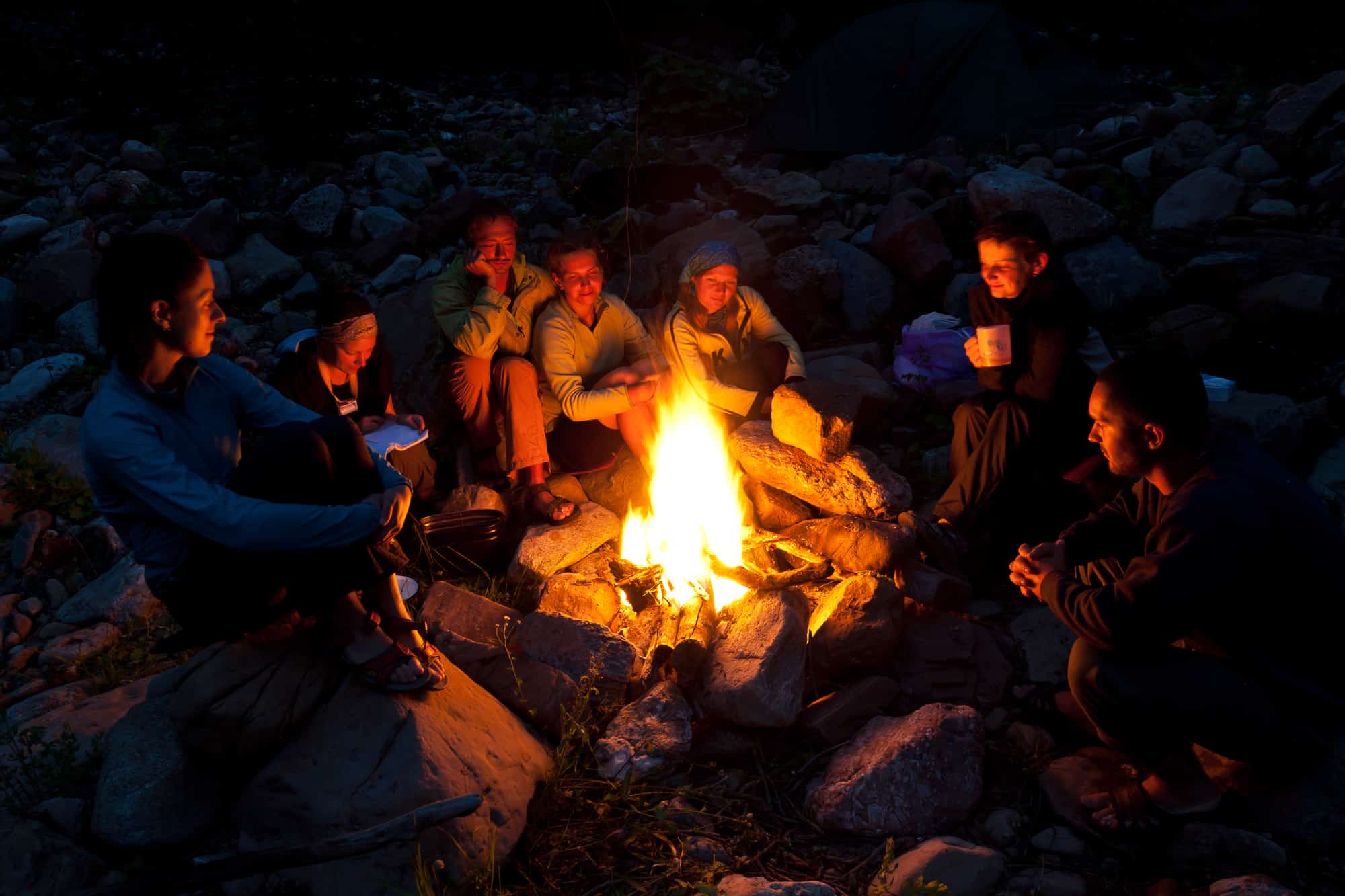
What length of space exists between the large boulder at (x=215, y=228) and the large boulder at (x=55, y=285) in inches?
35.0

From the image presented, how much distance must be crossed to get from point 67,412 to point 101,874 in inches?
177

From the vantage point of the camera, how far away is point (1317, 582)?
2.72 metres

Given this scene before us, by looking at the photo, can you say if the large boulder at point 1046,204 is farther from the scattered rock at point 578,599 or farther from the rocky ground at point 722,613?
the scattered rock at point 578,599

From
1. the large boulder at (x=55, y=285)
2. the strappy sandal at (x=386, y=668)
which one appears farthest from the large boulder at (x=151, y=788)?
the large boulder at (x=55, y=285)

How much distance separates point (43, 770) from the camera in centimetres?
321

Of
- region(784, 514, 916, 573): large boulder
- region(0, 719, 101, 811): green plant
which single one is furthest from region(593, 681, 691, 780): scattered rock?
region(0, 719, 101, 811): green plant

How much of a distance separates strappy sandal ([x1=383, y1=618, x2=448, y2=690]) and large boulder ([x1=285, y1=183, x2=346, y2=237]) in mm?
6172

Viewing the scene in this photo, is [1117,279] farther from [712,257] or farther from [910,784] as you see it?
[910,784]

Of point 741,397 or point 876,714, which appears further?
point 741,397

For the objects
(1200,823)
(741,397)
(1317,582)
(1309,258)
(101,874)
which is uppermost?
(1309,258)

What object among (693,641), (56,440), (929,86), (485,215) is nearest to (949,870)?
(693,641)

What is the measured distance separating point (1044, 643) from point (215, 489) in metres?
3.62

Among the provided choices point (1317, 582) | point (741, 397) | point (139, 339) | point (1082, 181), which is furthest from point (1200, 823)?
point (1082, 181)

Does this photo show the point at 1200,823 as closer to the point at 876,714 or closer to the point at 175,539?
the point at 876,714
